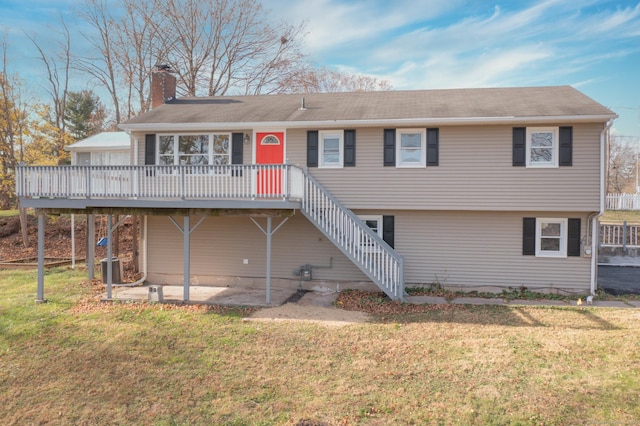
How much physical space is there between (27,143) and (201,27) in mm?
12507

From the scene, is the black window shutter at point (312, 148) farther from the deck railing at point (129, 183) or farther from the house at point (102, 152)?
the house at point (102, 152)

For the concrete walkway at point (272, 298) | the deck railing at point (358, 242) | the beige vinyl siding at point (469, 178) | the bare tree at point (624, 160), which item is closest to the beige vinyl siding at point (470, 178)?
the beige vinyl siding at point (469, 178)

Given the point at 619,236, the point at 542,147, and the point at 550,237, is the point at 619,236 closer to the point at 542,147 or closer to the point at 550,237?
the point at 550,237

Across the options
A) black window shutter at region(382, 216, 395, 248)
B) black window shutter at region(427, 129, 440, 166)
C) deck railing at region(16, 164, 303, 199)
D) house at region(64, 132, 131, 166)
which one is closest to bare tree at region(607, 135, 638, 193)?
black window shutter at region(427, 129, 440, 166)

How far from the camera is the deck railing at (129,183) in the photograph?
1111 centimetres

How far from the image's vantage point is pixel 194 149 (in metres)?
13.6

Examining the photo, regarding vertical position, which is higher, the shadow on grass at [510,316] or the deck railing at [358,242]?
the deck railing at [358,242]

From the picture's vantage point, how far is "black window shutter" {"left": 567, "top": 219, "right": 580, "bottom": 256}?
12.0 metres

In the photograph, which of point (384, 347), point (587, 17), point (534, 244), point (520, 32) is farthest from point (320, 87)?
point (384, 347)

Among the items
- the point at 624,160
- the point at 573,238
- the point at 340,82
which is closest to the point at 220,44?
the point at 340,82

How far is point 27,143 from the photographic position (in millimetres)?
23328

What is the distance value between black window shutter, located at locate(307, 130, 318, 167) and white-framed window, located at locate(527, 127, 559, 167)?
244 inches

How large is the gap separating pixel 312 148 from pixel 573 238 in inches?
321

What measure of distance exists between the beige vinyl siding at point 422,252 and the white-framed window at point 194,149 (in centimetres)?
196
